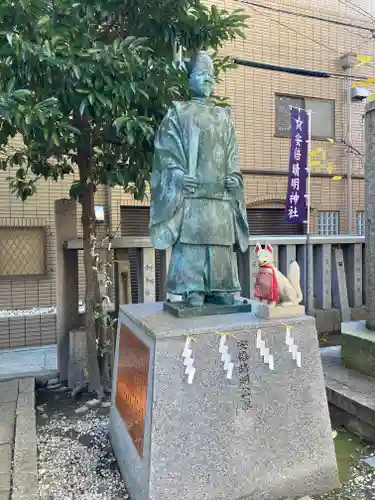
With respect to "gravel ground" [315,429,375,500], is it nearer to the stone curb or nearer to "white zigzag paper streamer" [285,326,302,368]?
"white zigzag paper streamer" [285,326,302,368]

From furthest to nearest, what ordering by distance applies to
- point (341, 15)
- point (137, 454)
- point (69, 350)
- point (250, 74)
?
point (341, 15) < point (250, 74) < point (69, 350) < point (137, 454)

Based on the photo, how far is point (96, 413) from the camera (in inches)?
164

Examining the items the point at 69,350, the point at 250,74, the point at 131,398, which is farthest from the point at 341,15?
the point at 131,398

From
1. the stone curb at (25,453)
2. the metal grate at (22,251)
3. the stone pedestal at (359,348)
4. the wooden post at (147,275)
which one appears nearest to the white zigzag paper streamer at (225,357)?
the stone curb at (25,453)

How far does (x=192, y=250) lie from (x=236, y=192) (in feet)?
1.99

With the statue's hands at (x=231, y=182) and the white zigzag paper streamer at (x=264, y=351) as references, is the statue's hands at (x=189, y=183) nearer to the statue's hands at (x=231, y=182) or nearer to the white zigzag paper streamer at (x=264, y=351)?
the statue's hands at (x=231, y=182)

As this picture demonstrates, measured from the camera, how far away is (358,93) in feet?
34.7

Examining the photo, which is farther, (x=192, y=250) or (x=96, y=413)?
(x=96, y=413)

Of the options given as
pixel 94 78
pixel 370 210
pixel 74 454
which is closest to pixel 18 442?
pixel 74 454

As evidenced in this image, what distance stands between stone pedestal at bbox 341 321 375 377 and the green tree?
→ 2.62 meters

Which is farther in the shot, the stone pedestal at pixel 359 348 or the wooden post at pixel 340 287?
the wooden post at pixel 340 287

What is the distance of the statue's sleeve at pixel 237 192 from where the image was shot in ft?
10.8

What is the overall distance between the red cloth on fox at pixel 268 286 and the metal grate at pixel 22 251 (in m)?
6.39

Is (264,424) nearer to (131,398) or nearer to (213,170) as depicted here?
(131,398)
